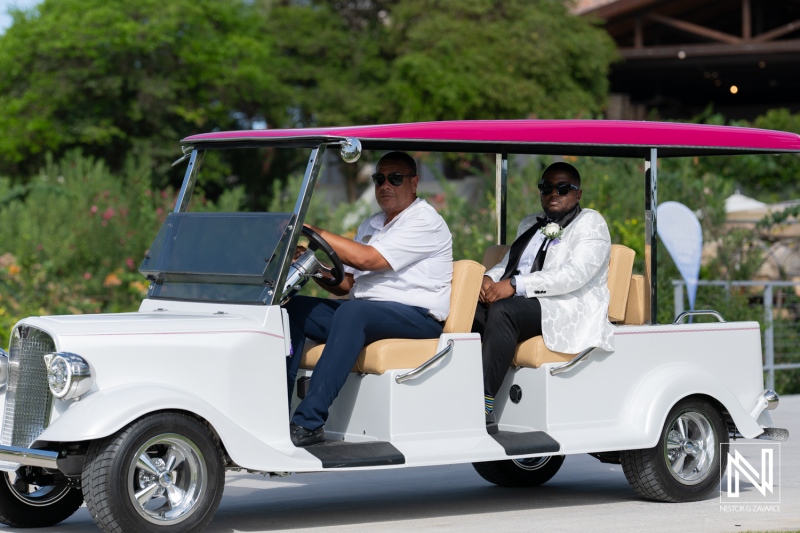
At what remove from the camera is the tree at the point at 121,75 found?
85.9 ft

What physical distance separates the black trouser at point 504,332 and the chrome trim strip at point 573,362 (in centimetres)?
22

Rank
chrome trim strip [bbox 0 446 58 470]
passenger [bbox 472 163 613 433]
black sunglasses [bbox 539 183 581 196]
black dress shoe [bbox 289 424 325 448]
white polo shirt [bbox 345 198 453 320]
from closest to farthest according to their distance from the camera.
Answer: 1. chrome trim strip [bbox 0 446 58 470]
2. black dress shoe [bbox 289 424 325 448]
3. white polo shirt [bbox 345 198 453 320]
4. passenger [bbox 472 163 613 433]
5. black sunglasses [bbox 539 183 581 196]

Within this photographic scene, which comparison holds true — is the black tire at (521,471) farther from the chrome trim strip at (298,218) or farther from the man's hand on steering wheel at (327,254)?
the chrome trim strip at (298,218)

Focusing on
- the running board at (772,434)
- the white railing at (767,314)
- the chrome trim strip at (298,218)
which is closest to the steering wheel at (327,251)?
the chrome trim strip at (298,218)

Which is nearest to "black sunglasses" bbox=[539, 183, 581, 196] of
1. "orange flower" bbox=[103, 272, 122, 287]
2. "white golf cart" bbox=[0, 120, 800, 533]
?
"white golf cart" bbox=[0, 120, 800, 533]

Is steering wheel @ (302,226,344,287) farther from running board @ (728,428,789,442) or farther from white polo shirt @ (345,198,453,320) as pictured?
running board @ (728,428,789,442)

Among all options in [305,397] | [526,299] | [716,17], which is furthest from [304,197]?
[716,17]

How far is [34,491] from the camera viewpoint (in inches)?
248

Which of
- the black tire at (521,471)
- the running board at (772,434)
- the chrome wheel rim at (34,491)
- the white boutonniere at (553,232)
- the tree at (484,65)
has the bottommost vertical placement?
the black tire at (521,471)

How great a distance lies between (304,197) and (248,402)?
3.19 ft

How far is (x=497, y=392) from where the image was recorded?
6.68 meters

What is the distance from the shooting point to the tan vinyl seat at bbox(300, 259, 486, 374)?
20.2ft

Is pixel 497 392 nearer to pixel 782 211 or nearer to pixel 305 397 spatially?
pixel 305 397

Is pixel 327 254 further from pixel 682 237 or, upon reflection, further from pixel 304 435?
pixel 682 237
